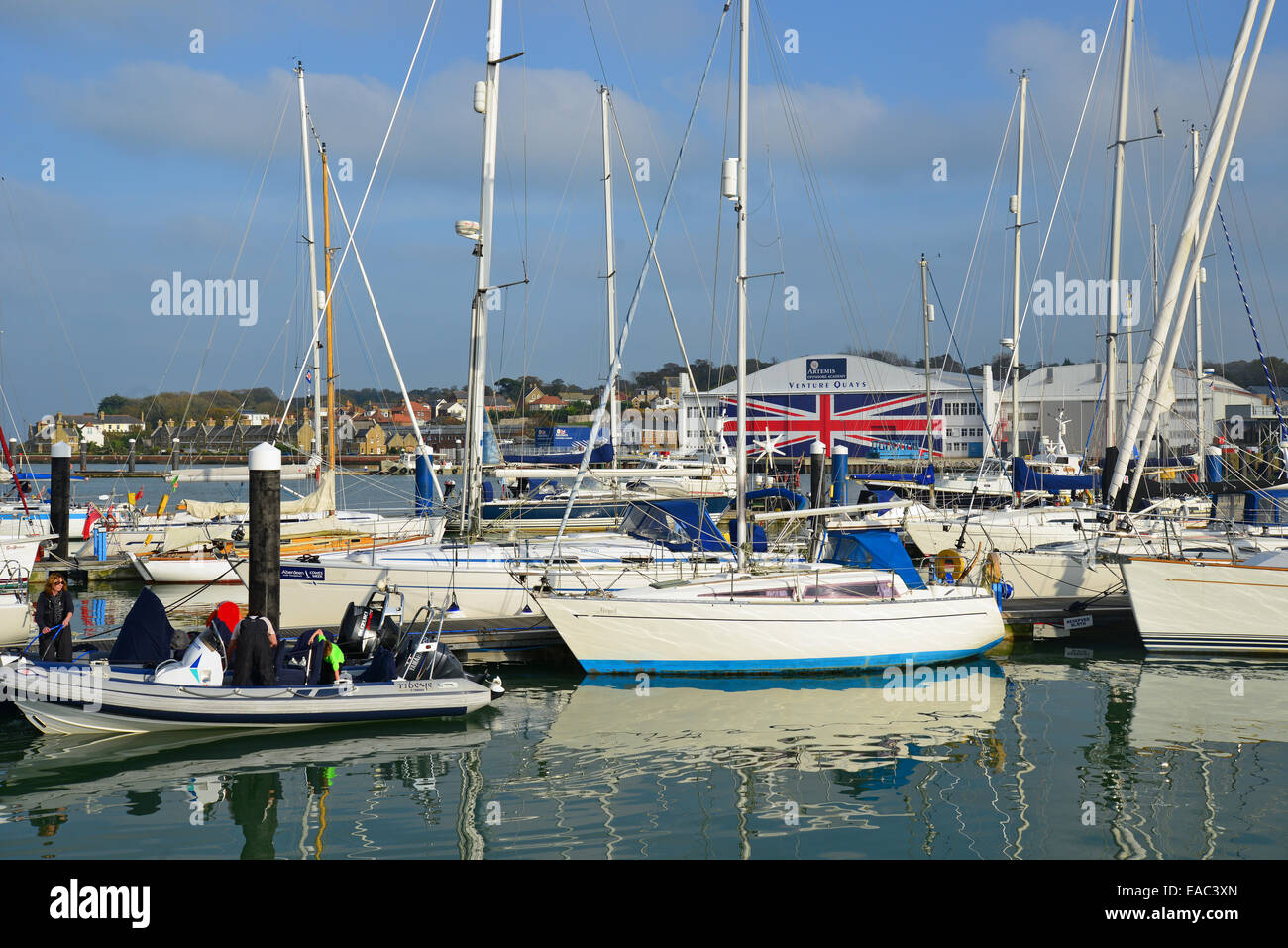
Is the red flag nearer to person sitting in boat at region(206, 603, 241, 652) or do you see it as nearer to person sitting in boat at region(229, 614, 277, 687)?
person sitting in boat at region(206, 603, 241, 652)

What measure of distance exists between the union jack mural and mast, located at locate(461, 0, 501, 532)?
83.6 m

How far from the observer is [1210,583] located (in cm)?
1898

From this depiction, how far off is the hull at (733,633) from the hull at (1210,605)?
4.64 metres

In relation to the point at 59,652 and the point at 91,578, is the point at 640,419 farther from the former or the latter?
the point at 59,652

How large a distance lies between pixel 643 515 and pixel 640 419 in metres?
109

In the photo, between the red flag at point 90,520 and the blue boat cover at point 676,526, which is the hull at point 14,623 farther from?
the red flag at point 90,520

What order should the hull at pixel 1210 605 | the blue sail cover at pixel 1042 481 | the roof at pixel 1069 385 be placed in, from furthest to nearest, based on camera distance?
the roof at pixel 1069 385 → the blue sail cover at pixel 1042 481 → the hull at pixel 1210 605

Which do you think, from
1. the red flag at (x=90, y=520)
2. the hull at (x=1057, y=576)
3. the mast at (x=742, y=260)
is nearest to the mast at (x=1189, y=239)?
the hull at (x=1057, y=576)

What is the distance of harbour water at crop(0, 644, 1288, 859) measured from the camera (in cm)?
1055

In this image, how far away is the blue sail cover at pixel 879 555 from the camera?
62.3 feet

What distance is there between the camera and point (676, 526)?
21.3 m

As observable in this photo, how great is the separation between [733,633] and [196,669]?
27.8 ft
